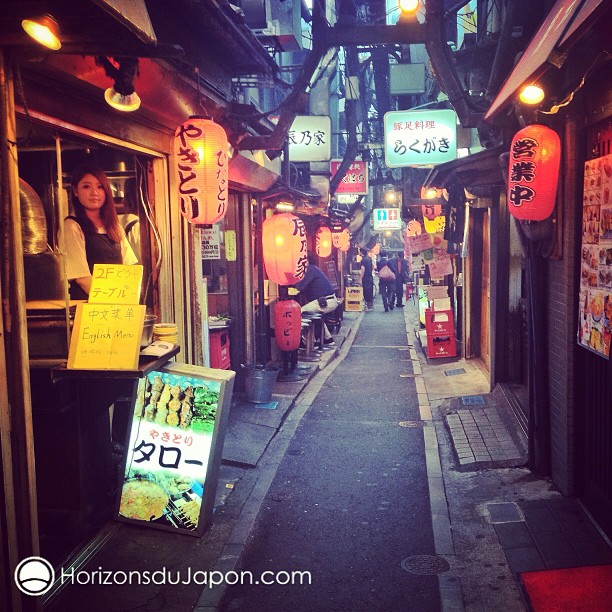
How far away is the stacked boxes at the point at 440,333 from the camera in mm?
18812

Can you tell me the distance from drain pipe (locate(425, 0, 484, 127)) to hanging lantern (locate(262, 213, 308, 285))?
471cm

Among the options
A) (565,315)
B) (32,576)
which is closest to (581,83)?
(565,315)

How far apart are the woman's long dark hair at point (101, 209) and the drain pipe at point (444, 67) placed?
6610 mm

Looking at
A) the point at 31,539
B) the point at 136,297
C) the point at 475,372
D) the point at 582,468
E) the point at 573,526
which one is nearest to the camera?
the point at 31,539

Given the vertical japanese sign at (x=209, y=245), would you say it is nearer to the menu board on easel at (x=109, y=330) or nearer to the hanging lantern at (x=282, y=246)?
the hanging lantern at (x=282, y=246)

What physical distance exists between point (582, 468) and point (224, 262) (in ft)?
30.6

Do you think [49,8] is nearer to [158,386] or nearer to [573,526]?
[158,386]

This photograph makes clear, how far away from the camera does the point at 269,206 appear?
18500mm

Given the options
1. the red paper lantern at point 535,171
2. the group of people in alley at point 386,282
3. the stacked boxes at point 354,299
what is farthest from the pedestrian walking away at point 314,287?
the stacked boxes at point 354,299

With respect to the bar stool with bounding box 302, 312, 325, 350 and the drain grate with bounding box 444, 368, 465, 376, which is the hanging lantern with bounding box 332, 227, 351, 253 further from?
the drain grate with bounding box 444, 368, 465, 376

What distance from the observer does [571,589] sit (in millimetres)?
6059

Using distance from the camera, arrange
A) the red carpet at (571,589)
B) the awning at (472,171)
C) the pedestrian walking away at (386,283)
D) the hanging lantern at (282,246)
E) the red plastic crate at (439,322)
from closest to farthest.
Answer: the red carpet at (571,589) → the awning at (472,171) → the hanging lantern at (282,246) → the red plastic crate at (439,322) → the pedestrian walking away at (386,283)

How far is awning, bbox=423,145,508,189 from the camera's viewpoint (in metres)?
12.4

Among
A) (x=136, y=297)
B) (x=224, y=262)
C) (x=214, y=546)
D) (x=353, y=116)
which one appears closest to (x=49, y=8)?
(x=136, y=297)
